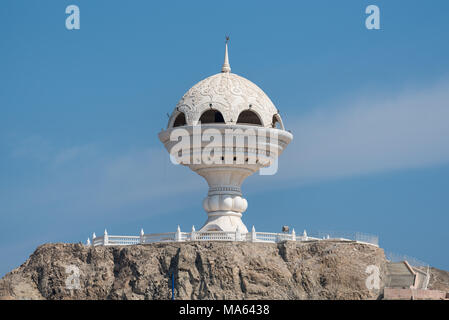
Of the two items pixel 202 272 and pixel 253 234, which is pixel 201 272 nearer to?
pixel 202 272

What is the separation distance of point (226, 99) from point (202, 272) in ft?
34.0

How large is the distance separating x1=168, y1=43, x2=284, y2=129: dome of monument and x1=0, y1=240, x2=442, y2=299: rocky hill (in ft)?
26.0

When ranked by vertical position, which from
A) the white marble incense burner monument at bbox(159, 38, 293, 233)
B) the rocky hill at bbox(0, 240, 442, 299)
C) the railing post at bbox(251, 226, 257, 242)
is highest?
the white marble incense burner monument at bbox(159, 38, 293, 233)

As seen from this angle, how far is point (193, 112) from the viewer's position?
8300 centimetres

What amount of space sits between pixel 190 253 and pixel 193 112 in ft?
29.1

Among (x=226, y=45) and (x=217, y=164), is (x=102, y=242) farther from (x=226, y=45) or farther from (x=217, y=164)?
(x=226, y=45)

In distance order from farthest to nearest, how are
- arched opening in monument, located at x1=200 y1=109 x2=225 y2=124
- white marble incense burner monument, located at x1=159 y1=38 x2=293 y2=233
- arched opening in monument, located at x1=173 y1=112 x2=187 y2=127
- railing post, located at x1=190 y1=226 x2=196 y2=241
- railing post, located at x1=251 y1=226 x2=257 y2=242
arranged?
arched opening in monument, located at x1=200 y1=109 x2=225 y2=124 < arched opening in monument, located at x1=173 y1=112 x2=187 y2=127 < white marble incense burner monument, located at x1=159 y1=38 x2=293 y2=233 < railing post, located at x1=190 y1=226 x2=196 y2=241 < railing post, located at x1=251 y1=226 x2=257 y2=242

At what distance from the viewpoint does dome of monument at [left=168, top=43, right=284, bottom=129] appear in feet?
271

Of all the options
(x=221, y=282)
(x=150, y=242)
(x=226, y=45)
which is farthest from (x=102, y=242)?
(x=226, y=45)

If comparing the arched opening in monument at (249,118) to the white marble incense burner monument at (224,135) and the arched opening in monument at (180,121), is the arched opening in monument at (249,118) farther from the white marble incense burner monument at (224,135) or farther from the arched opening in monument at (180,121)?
the arched opening in monument at (180,121)

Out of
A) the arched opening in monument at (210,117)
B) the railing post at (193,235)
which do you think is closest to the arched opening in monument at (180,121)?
the arched opening in monument at (210,117)

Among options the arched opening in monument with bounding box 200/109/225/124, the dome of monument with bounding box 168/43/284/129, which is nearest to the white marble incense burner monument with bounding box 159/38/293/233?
the dome of monument with bounding box 168/43/284/129

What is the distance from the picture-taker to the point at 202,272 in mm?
77062

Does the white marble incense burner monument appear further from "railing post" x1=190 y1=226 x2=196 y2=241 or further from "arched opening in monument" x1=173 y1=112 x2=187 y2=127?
"railing post" x1=190 y1=226 x2=196 y2=241
